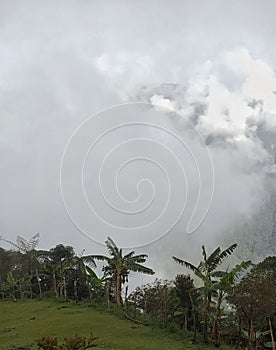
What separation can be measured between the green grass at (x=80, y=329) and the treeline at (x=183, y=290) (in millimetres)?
1749

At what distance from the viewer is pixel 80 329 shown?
77.1 feet

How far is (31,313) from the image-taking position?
3088cm

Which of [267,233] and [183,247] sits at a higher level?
[267,233]

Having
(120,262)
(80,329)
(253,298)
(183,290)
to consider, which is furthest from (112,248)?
(253,298)

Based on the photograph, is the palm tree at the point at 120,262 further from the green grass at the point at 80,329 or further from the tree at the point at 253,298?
the tree at the point at 253,298

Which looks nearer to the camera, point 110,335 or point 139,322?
point 110,335

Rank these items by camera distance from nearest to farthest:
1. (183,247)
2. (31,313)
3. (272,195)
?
1. (31,313)
2. (183,247)
3. (272,195)

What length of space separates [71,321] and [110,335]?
4614mm

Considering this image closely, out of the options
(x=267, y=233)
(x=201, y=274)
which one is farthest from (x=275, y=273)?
(x=267, y=233)

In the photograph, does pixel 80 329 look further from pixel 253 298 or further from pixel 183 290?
pixel 253 298

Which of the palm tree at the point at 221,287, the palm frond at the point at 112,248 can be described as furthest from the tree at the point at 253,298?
the palm frond at the point at 112,248

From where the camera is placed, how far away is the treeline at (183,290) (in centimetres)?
1923

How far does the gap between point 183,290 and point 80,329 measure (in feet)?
29.8

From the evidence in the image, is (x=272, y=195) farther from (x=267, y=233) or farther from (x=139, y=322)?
(x=139, y=322)
